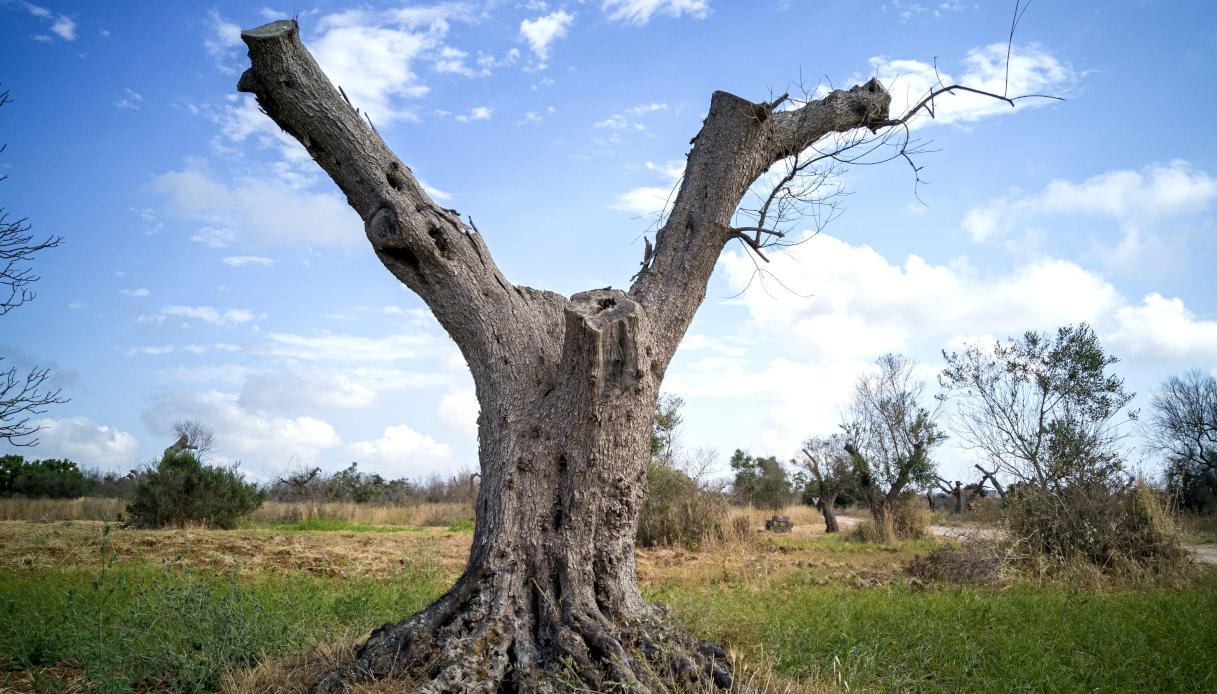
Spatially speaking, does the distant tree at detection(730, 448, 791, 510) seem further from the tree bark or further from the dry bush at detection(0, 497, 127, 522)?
the dry bush at detection(0, 497, 127, 522)

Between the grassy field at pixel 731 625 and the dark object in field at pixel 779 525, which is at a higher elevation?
the grassy field at pixel 731 625

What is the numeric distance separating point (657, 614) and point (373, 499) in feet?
84.3

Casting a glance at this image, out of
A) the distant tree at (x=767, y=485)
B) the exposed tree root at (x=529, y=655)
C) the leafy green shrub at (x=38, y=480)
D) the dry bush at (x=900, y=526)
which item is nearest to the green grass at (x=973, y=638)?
the exposed tree root at (x=529, y=655)

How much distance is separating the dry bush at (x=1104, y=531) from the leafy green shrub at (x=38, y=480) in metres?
30.1

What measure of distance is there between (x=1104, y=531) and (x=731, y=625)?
707 centimetres

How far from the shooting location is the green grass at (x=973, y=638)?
4312 millimetres

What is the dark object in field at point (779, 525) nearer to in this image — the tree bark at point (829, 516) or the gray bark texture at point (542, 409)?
the tree bark at point (829, 516)

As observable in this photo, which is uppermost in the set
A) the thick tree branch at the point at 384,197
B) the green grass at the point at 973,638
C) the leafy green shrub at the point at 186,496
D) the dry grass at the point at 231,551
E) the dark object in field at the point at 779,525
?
the thick tree branch at the point at 384,197

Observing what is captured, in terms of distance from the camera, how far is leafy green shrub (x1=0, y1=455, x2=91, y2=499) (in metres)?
24.6

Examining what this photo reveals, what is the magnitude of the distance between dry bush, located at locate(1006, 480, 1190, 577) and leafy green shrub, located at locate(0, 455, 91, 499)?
98.6ft

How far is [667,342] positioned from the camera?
487 centimetres

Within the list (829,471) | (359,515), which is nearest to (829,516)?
(829,471)

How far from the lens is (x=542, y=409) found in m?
4.39

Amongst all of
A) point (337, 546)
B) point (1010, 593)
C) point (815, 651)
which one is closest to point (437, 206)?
point (815, 651)
